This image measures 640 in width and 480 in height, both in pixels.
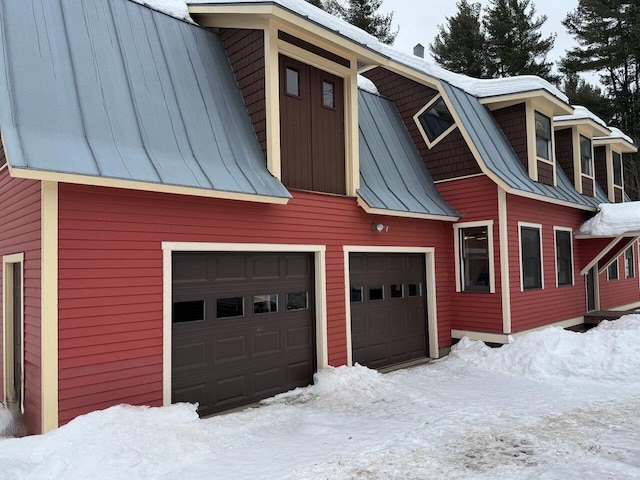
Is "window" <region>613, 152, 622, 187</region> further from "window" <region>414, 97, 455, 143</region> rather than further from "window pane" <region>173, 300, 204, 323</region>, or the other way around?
"window pane" <region>173, 300, 204, 323</region>

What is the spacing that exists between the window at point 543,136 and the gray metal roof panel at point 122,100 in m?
7.75

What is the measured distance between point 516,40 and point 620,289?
1747cm

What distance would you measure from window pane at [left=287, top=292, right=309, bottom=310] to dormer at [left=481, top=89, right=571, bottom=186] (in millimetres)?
6606

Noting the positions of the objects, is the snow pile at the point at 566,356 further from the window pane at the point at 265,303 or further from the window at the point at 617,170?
the window at the point at 617,170

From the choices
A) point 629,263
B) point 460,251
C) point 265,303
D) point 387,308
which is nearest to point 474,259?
point 460,251

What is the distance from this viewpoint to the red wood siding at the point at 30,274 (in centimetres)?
526

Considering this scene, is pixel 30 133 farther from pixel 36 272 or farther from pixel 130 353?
pixel 130 353

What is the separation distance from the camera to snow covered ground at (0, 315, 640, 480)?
4.54 metres

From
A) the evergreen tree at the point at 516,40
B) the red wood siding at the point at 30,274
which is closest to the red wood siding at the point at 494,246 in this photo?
the red wood siding at the point at 30,274

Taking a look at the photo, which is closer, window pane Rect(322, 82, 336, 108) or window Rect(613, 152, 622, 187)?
window pane Rect(322, 82, 336, 108)

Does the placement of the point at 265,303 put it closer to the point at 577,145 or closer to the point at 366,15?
the point at 577,145

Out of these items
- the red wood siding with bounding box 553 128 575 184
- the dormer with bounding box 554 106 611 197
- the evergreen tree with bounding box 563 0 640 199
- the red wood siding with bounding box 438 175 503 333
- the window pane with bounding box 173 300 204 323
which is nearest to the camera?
the window pane with bounding box 173 300 204 323

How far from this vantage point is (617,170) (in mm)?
17047

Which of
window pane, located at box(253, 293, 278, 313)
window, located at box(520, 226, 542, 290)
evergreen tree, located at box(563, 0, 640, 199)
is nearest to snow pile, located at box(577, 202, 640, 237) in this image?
window, located at box(520, 226, 542, 290)
